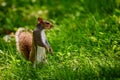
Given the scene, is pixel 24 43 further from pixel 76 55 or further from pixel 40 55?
pixel 76 55

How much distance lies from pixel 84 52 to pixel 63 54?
0.74 ft

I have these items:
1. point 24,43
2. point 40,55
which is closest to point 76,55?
point 40,55

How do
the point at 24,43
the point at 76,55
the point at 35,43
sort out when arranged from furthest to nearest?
the point at 24,43
the point at 76,55
the point at 35,43

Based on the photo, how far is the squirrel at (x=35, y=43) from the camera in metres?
5.04

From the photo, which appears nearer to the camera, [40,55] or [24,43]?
[40,55]

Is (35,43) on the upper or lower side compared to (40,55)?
upper

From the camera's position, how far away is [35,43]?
5.06 m

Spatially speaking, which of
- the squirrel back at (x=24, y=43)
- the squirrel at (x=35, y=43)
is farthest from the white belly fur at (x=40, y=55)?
the squirrel back at (x=24, y=43)

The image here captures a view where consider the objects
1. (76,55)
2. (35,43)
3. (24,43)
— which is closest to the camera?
(35,43)

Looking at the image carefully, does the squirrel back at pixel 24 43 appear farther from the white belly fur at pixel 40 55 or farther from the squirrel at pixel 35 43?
the white belly fur at pixel 40 55

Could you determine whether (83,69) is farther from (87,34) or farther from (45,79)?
(87,34)

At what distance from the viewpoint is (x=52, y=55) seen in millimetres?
5348

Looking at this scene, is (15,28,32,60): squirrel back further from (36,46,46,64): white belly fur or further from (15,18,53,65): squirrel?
(36,46,46,64): white belly fur

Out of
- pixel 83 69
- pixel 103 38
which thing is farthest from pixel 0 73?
pixel 103 38
